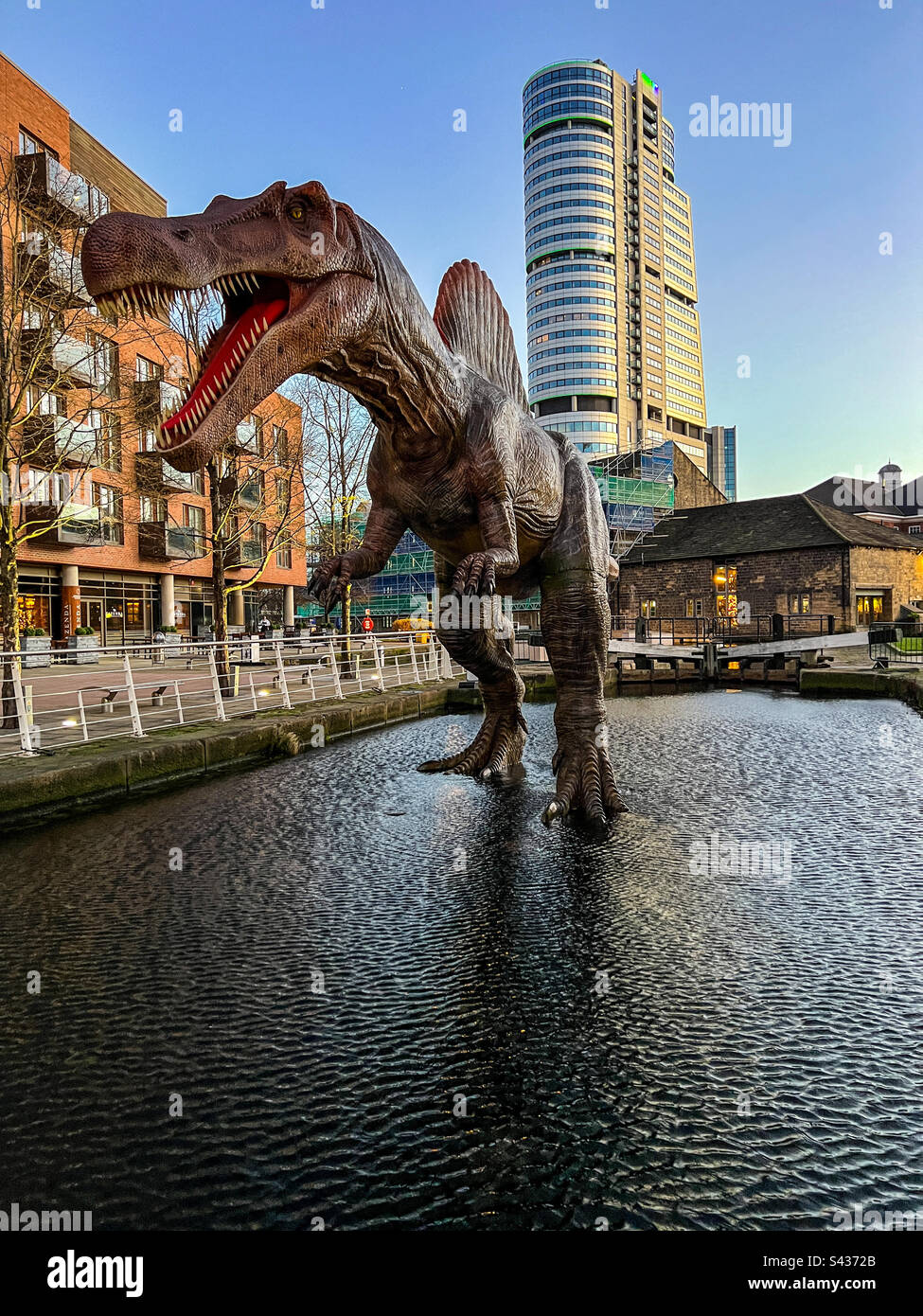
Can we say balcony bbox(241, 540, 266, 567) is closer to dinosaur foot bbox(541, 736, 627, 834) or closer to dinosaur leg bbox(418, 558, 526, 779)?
dinosaur leg bbox(418, 558, 526, 779)

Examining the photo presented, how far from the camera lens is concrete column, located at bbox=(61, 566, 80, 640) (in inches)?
992

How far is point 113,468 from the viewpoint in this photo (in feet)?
57.5

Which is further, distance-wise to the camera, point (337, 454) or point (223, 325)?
point (337, 454)

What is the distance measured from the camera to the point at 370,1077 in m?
1.87

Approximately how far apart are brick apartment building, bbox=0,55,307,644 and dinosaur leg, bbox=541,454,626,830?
820cm

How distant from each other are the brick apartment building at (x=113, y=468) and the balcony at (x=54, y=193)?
0.05 metres

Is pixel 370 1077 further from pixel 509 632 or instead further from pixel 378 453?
pixel 509 632

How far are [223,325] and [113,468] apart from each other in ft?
55.3

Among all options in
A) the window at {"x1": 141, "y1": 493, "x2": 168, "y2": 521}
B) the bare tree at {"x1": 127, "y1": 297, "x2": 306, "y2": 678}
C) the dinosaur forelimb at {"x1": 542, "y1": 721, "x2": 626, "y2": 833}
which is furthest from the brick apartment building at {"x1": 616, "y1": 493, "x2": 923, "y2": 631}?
the dinosaur forelimb at {"x1": 542, "y1": 721, "x2": 626, "y2": 833}

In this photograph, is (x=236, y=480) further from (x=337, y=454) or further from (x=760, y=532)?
(x=760, y=532)

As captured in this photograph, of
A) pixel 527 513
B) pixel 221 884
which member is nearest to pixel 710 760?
pixel 527 513

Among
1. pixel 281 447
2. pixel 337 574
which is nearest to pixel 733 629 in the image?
pixel 281 447

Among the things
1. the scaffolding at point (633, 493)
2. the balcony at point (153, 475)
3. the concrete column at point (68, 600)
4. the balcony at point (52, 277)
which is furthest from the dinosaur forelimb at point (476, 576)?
the scaffolding at point (633, 493)
